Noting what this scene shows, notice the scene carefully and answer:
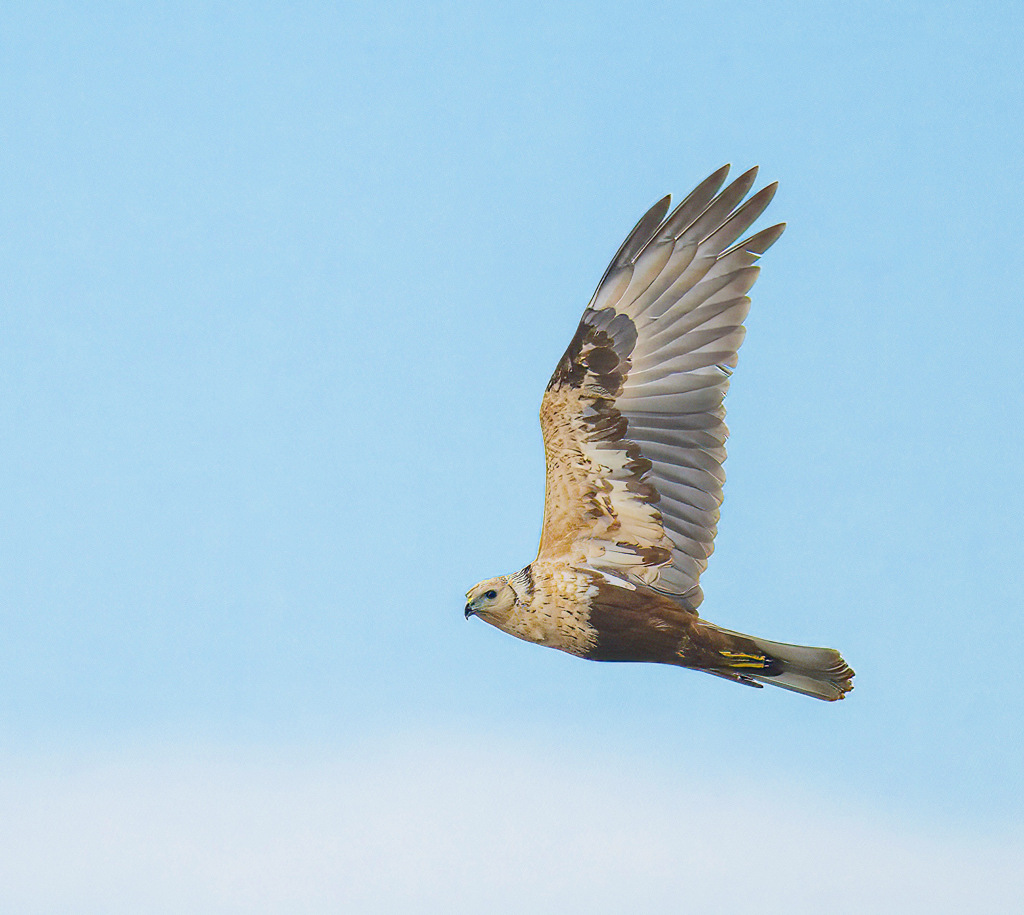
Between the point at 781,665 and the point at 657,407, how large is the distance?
214 cm

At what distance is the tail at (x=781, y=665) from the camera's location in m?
7.77

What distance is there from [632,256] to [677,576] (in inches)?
98.9

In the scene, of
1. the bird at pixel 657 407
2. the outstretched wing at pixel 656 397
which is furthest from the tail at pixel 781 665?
the outstretched wing at pixel 656 397

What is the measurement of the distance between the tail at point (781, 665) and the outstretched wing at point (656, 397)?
0.48m

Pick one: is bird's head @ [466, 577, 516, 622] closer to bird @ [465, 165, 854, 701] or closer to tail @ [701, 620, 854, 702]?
bird @ [465, 165, 854, 701]

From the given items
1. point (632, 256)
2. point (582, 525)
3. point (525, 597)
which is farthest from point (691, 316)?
point (525, 597)

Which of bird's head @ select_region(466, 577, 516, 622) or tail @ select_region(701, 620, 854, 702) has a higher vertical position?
bird's head @ select_region(466, 577, 516, 622)

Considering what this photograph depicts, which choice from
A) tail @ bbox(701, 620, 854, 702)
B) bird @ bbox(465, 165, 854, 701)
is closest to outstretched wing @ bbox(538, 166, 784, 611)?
bird @ bbox(465, 165, 854, 701)

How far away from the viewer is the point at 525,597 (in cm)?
778

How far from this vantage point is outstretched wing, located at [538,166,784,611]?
812 cm

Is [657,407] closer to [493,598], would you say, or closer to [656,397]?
[656,397]

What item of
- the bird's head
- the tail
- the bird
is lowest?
the tail

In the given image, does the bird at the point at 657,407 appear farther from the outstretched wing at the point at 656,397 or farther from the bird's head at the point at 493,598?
the bird's head at the point at 493,598

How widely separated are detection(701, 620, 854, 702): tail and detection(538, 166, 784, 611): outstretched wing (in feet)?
1.57
